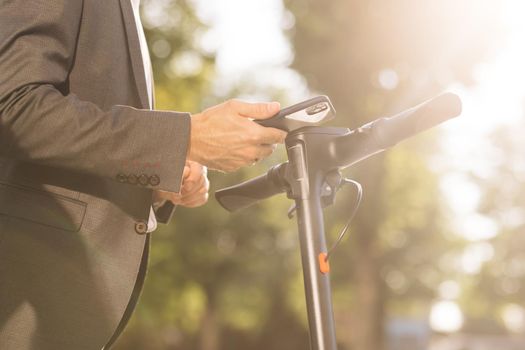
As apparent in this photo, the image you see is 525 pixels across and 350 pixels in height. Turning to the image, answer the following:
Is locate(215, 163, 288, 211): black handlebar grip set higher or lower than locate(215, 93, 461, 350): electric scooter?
higher

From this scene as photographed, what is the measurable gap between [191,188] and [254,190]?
0.47m

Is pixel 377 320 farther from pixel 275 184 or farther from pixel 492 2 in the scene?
pixel 275 184

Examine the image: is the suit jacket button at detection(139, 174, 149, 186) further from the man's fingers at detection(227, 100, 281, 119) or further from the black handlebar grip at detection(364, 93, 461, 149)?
the black handlebar grip at detection(364, 93, 461, 149)

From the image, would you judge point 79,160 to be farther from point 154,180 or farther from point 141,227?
point 141,227

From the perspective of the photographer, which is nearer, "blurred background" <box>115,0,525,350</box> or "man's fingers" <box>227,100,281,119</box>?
"man's fingers" <box>227,100,281,119</box>

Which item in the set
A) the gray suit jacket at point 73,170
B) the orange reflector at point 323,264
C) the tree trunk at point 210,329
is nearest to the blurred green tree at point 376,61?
the gray suit jacket at point 73,170

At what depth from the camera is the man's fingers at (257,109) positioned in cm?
189

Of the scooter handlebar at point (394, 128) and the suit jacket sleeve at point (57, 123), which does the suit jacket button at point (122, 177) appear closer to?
the suit jacket sleeve at point (57, 123)

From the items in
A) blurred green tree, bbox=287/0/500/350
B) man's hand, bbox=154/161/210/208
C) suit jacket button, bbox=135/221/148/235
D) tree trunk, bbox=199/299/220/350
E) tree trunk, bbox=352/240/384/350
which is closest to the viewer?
suit jacket button, bbox=135/221/148/235

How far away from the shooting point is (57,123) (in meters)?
1.92

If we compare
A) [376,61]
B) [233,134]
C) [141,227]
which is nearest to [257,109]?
[233,134]

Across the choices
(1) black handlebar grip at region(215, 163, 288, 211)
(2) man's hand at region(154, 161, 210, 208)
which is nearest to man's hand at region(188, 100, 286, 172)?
(1) black handlebar grip at region(215, 163, 288, 211)

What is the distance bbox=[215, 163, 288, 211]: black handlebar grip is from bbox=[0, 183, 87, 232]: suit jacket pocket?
0.51m

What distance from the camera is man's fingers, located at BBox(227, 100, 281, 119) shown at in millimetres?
1895
